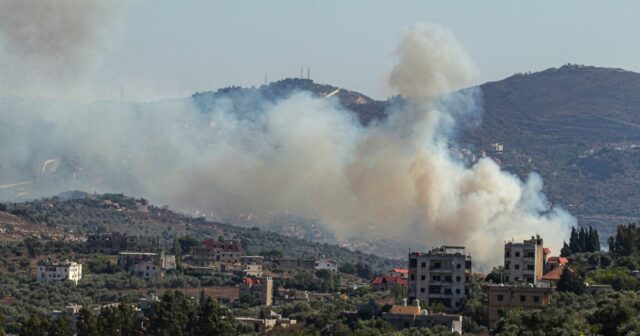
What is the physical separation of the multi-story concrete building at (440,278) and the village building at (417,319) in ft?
17.4

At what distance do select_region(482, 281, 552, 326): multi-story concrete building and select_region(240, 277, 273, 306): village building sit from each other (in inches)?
1450

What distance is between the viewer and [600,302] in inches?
3179

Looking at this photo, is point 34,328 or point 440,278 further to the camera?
point 440,278

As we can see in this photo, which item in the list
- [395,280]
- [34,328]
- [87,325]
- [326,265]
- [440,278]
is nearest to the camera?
[34,328]

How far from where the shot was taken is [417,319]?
91.1 meters

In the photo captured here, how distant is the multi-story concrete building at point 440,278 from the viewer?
3888 inches

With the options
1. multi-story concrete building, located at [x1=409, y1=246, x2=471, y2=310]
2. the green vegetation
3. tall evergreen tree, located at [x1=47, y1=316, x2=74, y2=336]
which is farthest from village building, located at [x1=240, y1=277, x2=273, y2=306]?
tall evergreen tree, located at [x1=47, y1=316, x2=74, y2=336]

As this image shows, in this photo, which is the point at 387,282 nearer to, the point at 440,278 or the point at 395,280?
the point at 395,280

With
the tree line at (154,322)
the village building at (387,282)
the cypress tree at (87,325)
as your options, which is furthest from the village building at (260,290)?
the cypress tree at (87,325)

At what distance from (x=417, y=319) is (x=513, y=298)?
5133 millimetres

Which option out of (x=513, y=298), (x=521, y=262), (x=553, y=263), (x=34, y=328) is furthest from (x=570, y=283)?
(x=34, y=328)

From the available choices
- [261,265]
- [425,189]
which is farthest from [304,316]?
[261,265]

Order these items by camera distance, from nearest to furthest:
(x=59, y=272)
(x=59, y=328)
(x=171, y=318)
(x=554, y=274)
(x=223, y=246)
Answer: (x=59, y=328)
(x=171, y=318)
(x=554, y=274)
(x=59, y=272)
(x=223, y=246)

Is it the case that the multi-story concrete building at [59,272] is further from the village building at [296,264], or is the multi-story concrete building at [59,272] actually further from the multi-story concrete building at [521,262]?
the multi-story concrete building at [521,262]
